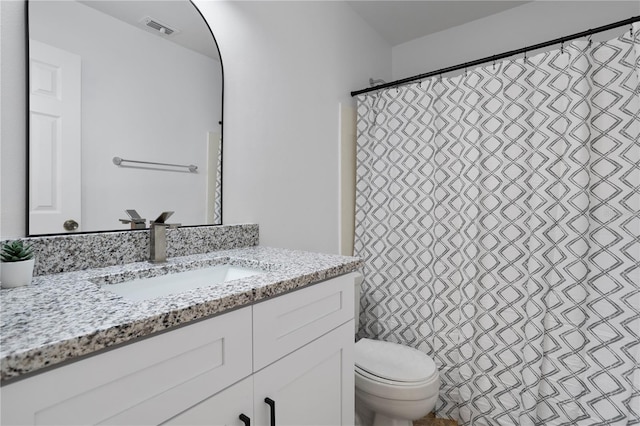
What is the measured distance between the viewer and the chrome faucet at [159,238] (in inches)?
44.7

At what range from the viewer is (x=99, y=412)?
0.56 meters

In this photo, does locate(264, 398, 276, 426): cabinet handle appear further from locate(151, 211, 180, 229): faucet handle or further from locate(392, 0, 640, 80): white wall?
locate(392, 0, 640, 80): white wall

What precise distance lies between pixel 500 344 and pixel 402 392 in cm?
69

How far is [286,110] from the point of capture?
1.80m

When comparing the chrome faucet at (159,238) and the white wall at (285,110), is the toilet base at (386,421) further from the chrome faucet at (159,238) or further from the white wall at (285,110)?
the chrome faucet at (159,238)

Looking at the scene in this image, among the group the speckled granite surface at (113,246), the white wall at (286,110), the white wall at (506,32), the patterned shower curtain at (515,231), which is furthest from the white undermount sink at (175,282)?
the white wall at (506,32)

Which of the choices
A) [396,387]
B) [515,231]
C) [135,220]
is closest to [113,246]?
[135,220]

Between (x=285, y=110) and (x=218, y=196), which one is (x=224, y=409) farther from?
(x=285, y=110)

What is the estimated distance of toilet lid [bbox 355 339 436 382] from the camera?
4.89 feet

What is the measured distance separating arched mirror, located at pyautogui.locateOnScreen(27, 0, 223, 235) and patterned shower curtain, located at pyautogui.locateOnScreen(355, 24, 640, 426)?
117 cm

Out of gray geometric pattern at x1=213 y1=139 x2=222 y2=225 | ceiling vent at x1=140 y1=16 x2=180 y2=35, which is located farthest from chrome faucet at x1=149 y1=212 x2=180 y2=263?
ceiling vent at x1=140 y1=16 x2=180 y2=35

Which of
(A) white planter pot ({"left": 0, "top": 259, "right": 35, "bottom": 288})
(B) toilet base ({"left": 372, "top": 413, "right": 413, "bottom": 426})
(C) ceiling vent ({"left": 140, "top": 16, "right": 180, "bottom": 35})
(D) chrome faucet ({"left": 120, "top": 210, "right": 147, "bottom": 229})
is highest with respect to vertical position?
(C) ceiling vent ({"left": 140, "top": 16, "right": 180, "bottom": 35})

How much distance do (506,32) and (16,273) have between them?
9.93 ft

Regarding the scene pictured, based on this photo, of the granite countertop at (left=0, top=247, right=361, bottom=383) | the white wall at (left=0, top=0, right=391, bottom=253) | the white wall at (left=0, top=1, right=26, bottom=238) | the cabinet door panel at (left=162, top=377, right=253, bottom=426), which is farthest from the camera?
the white wall at (left=0, top=0, right=391, bottom=253)
